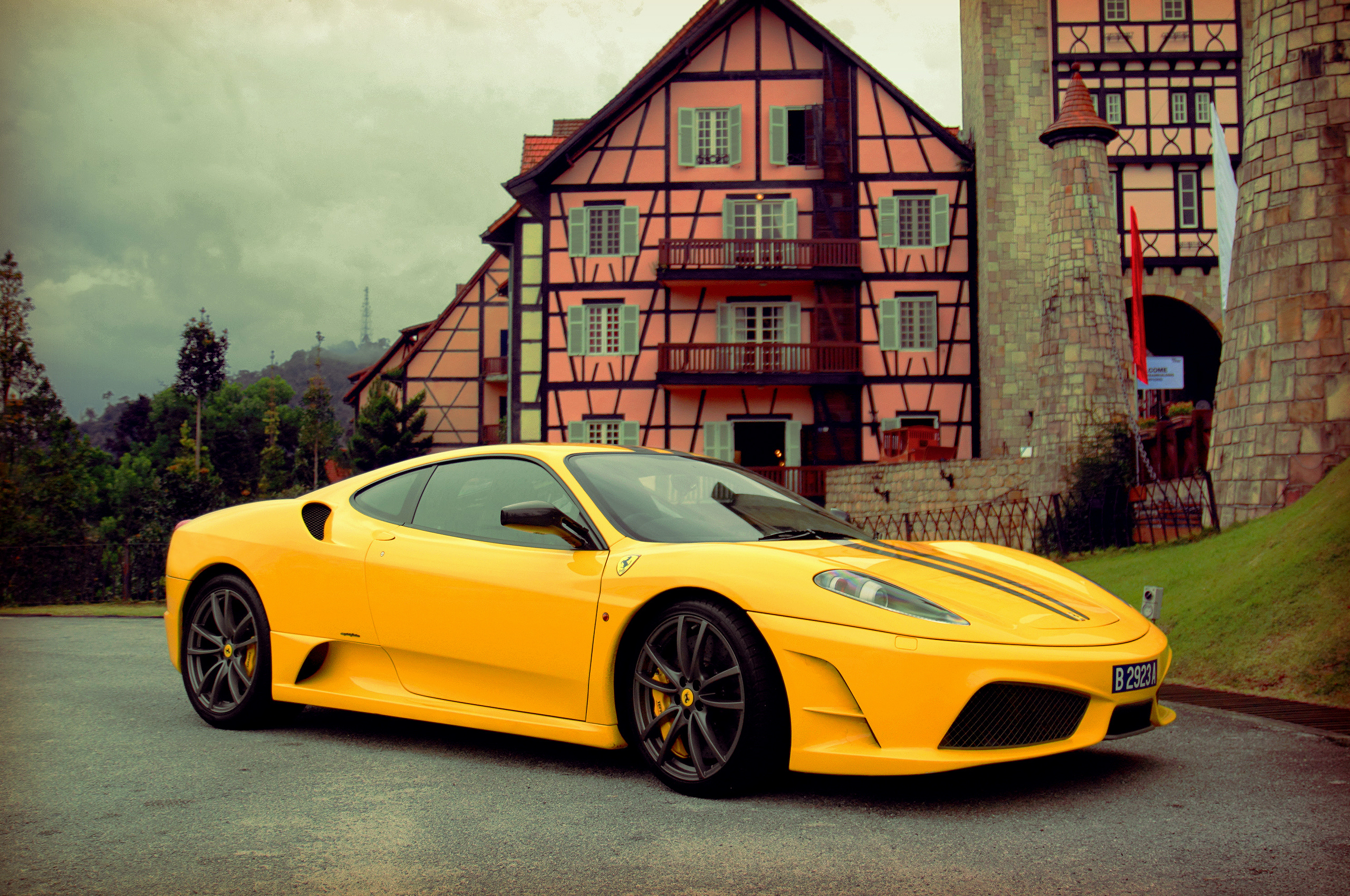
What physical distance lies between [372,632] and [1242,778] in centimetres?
352

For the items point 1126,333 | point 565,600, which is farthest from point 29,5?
point 1126,333

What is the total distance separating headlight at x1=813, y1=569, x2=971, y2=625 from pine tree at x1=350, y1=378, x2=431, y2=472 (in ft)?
123

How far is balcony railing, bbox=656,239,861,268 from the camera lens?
96.5 ft

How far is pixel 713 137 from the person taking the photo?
98.7 ft

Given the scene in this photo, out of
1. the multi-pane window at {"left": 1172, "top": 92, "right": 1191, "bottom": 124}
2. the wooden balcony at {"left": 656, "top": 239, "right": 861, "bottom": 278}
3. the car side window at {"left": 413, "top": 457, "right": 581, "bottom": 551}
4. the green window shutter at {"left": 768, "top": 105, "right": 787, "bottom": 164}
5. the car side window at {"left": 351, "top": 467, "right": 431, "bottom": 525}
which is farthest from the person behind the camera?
the green window shutter at {"left": 768, "top": 105, "right": 787, "bottom": 164}

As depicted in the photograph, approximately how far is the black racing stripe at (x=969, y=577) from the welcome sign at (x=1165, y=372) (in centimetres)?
2467

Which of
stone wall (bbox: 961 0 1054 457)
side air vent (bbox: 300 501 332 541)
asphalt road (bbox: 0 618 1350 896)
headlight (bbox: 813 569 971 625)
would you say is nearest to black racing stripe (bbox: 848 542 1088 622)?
headlight (bbox: 813 569 971 625)

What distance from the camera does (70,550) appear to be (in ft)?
62.7

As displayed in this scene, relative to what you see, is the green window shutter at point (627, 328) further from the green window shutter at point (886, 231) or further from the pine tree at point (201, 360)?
the pine tree at point (201, 360)

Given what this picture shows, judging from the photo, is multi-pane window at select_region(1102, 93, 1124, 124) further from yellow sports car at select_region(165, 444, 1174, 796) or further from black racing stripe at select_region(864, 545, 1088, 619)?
black racing stripe at select_region(864, 545, 1088, 619)

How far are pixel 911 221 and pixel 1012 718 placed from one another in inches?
1113

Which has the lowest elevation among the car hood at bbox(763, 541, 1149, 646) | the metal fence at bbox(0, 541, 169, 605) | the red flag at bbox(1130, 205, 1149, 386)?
the metal fence at bbox(0, 541, 169, 605)

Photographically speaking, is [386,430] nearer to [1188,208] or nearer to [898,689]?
[1188,208]

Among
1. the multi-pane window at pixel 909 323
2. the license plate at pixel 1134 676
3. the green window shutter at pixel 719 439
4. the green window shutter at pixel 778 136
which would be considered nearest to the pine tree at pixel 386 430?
the green window shutter at pixel 719 439
